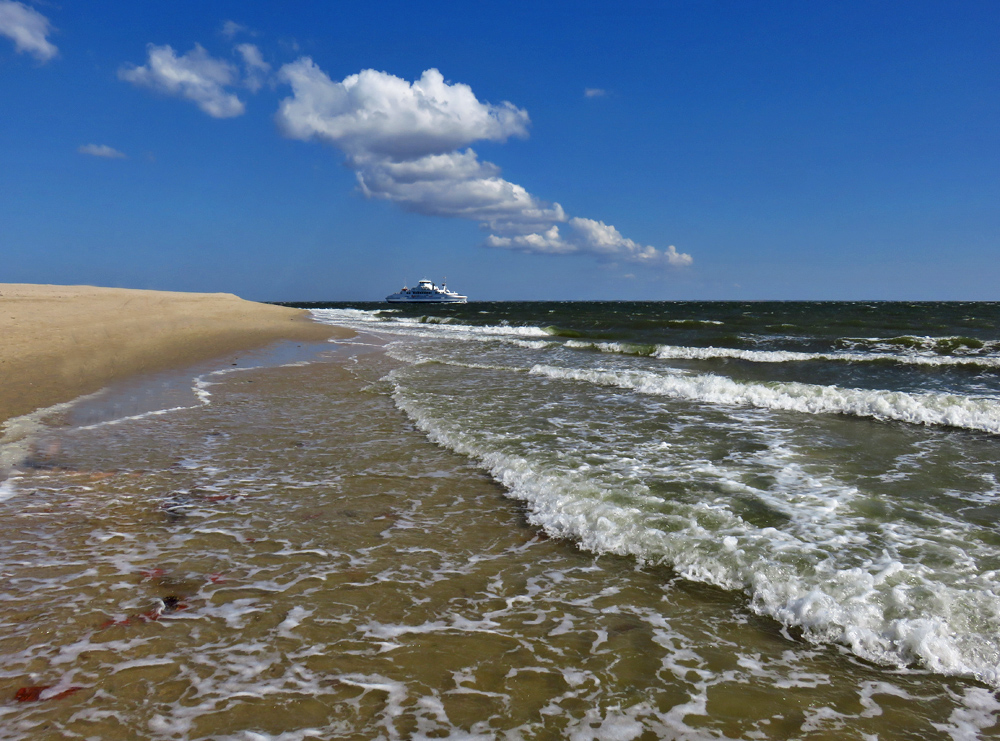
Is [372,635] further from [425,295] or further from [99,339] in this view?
[425,295]

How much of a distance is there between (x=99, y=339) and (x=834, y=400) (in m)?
21.6

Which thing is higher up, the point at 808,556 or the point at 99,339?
the point at 99,339

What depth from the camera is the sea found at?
9.08 feet

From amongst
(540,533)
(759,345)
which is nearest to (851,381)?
(759,345)

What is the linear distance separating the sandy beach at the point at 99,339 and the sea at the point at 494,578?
353cm

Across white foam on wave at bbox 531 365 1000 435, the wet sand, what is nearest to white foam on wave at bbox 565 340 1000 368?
white foam on wave at bbox 531 365 1000 435

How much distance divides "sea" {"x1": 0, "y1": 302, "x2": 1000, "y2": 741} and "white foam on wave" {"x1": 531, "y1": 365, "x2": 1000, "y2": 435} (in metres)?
0.78

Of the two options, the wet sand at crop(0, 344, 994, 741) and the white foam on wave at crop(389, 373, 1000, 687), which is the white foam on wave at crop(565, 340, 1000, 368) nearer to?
the white foam on wave at crop(389, 373, 1000, 687)

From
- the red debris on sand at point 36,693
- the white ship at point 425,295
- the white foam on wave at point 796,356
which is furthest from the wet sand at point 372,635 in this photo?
the white ship at point 425,295

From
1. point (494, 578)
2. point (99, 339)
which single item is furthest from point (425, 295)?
point (494, 578)

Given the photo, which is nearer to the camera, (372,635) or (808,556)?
(372,635)

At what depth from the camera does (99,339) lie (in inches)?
709

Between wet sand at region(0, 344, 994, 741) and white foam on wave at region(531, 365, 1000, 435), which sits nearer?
wet sand at region(0, 344, 994, 741)

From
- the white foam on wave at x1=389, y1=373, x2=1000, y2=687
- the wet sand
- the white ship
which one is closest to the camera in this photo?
the wet sand
